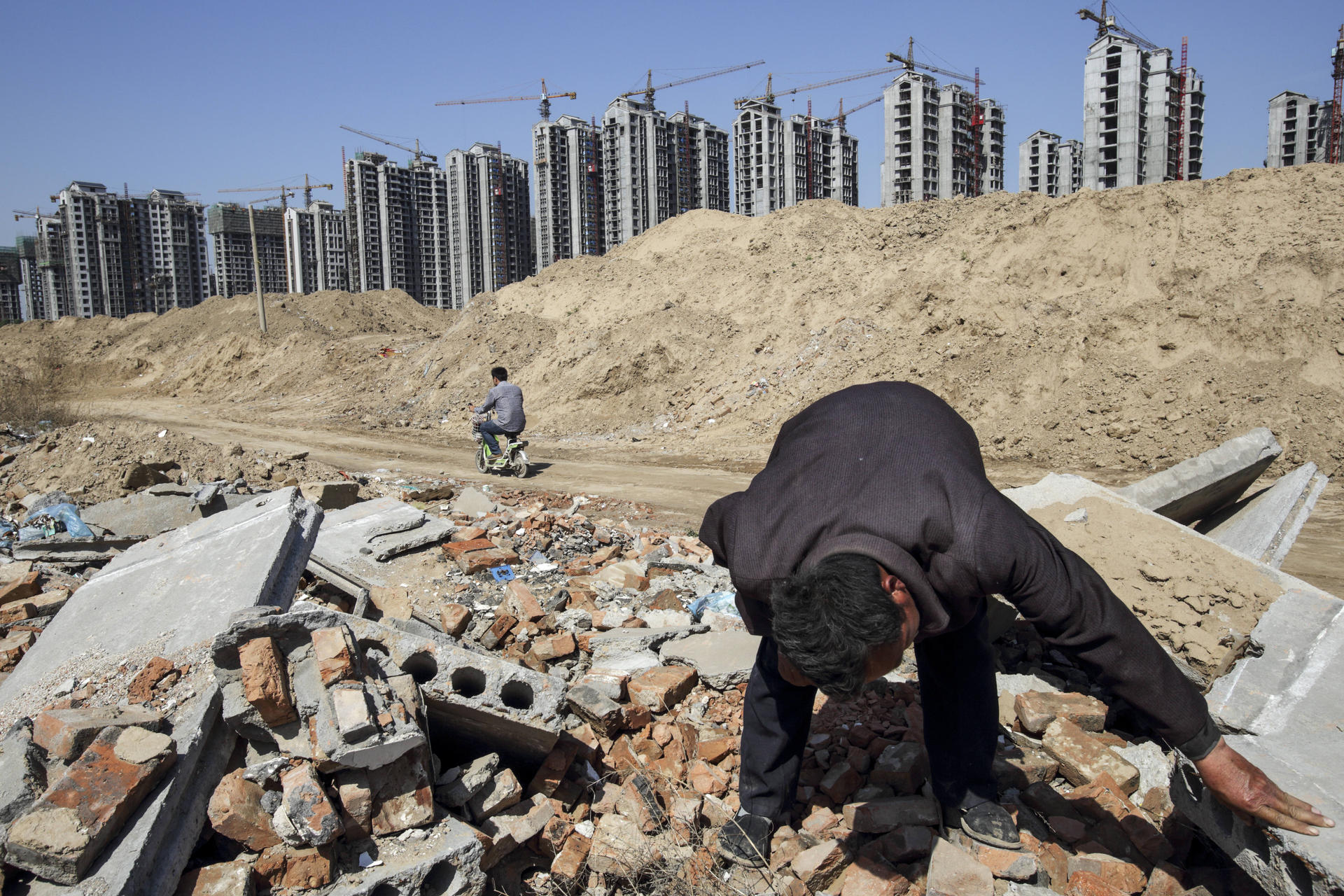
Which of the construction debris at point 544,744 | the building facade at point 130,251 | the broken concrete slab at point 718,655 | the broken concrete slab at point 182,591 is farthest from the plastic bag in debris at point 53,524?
the building facade at point 130,251

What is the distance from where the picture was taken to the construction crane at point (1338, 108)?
35.0 m

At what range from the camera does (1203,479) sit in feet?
15.0

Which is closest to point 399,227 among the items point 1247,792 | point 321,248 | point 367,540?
point 321,248

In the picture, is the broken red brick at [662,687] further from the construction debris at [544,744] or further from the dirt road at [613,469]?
the dirt road at [613,469]

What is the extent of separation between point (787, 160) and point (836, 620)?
40.8m

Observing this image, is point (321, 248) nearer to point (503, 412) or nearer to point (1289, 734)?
point (503, 412)

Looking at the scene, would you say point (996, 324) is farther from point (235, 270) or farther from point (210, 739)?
point (235, 270)

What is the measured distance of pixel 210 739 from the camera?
8.39 feet

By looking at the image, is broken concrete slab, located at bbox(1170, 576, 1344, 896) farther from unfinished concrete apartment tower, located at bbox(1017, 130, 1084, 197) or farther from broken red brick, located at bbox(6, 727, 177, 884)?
unfinished concrete apartment tower, located at bbox(1017, 130, 1084, 197)

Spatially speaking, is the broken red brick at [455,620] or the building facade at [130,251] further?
the building facade at [130,251]

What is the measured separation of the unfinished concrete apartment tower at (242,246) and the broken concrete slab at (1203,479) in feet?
181

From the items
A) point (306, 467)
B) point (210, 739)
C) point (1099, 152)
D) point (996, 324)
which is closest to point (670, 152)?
point (1099, 152)

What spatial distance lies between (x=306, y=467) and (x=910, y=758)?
7.25m

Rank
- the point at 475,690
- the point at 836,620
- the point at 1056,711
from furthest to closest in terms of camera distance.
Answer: the point at 1056,711 < the point at 475,690 < the point at 836,620
